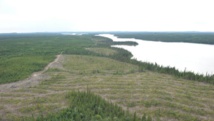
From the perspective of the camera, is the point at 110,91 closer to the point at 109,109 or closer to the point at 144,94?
the point at 144,94

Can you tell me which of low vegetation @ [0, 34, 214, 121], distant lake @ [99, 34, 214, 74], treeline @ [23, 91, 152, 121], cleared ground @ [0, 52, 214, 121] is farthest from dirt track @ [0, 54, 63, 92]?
distant lake @ [99, 34, 214, 74]

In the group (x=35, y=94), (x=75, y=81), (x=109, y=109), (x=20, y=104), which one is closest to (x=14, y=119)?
(x=20, y=104)

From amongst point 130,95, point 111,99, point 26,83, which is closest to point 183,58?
point 130,95

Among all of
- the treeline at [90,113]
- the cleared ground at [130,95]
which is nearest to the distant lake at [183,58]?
the cleared ground at [130,95]

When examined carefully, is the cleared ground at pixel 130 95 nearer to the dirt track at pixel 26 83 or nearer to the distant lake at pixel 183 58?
the dirt track at pixel 26 83

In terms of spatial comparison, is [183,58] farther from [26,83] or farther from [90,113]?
[90,113]

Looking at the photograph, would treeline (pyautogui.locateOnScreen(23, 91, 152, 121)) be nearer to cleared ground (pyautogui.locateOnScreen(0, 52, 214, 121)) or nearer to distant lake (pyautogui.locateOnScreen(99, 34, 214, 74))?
cleared ground (pyautogui.locateOnScreen(0, 52, 214, 121))
